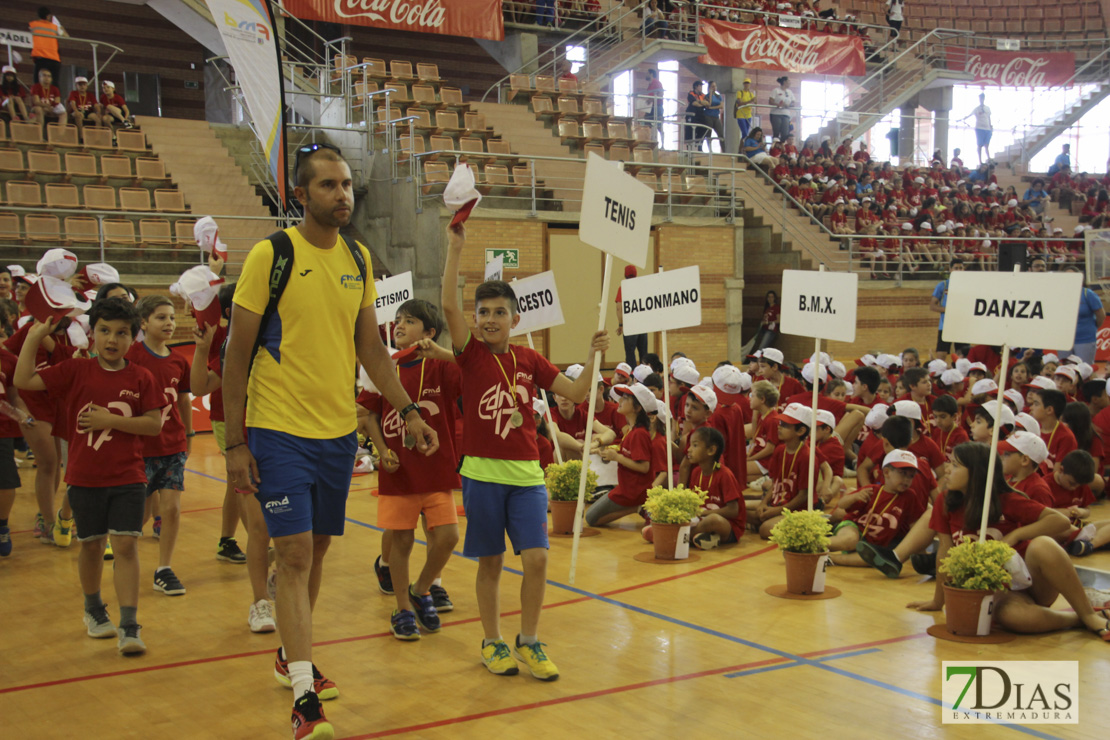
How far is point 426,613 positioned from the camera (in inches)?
211

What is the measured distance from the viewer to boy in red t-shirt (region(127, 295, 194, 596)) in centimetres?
605

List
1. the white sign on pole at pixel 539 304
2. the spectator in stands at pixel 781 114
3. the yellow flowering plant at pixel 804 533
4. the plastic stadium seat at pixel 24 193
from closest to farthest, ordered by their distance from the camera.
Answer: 1. the yellow flowering plant at pixel 804 533
2. the white sign on pole at pixel 539 304
3. the plastic stadium seat at pixel 24 193
4. the spectator in stands at pixel 781 114

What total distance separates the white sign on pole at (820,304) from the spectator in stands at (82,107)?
13.9 m

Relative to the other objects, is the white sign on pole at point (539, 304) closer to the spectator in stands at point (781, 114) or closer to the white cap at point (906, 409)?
the white cap at point (906, 409)

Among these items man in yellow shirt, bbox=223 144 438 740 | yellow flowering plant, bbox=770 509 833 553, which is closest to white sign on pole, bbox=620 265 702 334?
yellow flowering plant, bbox=770 509 833 553

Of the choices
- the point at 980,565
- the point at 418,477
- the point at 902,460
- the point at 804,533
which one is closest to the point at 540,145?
the point at 902,460

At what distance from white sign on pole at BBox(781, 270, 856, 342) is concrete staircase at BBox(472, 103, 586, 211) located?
1058 centimetres

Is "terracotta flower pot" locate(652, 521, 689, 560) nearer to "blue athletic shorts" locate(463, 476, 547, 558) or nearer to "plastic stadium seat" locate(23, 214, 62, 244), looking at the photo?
"blue athletic shorts" locate(463, 476, 547, 558)

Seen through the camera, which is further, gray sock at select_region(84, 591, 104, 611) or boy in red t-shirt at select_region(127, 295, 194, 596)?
boy in red t-shirt at select_region(127, 295, 194, 596)

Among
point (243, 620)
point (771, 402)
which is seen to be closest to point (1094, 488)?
point (771, 402)

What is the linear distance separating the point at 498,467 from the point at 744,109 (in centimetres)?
2199

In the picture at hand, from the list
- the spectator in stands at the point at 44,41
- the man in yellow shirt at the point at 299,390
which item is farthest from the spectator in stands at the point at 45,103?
the man in yellow shirt at the point at 299,390

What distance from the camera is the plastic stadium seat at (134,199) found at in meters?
15.7

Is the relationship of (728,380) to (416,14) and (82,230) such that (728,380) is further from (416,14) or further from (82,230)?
(416,14)
